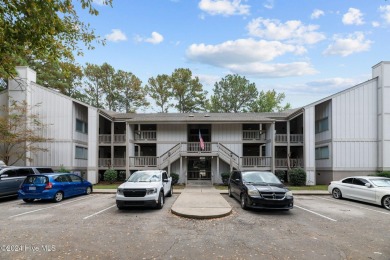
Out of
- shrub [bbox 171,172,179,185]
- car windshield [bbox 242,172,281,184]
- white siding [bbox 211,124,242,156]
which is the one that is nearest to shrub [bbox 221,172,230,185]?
white siding [bbox 211,124,242,156]

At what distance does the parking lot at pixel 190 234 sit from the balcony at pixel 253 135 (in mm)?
14557

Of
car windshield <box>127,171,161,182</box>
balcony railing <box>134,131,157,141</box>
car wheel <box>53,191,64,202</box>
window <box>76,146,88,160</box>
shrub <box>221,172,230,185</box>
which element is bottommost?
shrub <box>221,172,230,185</box>

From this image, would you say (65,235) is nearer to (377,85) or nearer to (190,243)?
(190,243)

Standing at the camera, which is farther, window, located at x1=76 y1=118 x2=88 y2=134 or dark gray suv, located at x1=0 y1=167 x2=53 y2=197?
window, located at x1=76 y1=118 x2=88 y2=134

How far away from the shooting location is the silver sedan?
1258 centimetres

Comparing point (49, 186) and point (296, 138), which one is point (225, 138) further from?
point (49, 186)

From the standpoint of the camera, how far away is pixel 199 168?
26.2 metres

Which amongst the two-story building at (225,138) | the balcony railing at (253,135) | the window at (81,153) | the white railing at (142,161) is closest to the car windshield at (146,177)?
the two-story building at (225,138)

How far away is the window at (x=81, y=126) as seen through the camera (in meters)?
25.2

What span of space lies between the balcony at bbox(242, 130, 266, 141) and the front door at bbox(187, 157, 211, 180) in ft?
13.4

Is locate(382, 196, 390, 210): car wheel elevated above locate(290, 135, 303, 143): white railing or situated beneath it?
situated beneath

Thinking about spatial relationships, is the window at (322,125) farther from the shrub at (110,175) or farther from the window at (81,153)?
the window at (81,153)

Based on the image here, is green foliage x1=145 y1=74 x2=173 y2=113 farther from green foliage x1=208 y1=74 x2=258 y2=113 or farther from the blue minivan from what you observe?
the blue minivan

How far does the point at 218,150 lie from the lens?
76.8ft
